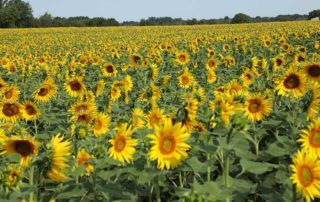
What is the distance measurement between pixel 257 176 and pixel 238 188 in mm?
692

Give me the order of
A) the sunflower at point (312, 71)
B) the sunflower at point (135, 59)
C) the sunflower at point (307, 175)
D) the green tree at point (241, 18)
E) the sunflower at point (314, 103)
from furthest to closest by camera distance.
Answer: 1. the green tree at point (241, 18)
2. the sunflower at point (135, 59)
3. the sunflower at point (312, 71)
4. the sunflower at point (314, 103)
5. the sunflower at point (307, 175)

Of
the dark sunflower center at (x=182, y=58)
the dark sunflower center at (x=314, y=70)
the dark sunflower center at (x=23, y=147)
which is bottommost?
the dark sunflower center at (x=182, y=58)

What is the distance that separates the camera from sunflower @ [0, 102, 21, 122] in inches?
199

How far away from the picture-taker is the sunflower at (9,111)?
16.5 feet

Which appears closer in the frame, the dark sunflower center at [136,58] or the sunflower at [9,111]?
the sunflower at [9,111]

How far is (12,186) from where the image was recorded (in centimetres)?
255

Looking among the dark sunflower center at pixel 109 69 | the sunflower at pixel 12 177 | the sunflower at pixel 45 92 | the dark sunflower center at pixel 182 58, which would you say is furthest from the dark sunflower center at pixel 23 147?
the dark sunflower center at pixel 182 58

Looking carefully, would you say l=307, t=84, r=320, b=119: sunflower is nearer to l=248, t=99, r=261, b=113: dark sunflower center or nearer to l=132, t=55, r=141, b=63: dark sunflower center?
l=248, t=99, r=261, b=113: dark sunflower center

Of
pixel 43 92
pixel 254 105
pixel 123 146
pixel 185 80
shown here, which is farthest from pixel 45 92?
pixel 123 146

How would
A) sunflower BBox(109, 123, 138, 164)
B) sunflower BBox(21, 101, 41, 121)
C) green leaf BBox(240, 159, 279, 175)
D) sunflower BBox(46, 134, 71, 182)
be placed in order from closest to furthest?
sunflower BBox(46, 134, 71, 182)
green leaf BBox(240, 159, 279, 175)
sunflower BBox(109, 123, 138, 164)
sunflower BBox(21, 101, 41, 121)

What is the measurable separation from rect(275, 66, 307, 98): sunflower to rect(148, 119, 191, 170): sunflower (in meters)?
2.27

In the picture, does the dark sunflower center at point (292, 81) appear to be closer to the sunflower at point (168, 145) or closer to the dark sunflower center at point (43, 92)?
the sunflower at point (168, 145)

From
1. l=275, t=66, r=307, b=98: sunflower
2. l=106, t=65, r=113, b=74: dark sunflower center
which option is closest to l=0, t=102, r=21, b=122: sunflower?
l=275, t=66, r=307, b=98: sunflower

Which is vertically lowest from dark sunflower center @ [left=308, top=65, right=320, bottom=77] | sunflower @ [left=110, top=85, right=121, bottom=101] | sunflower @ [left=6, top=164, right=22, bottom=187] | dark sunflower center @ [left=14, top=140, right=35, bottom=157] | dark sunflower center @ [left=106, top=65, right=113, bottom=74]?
sunflower @ [left=110, top=85, right=121, bottom=101]
